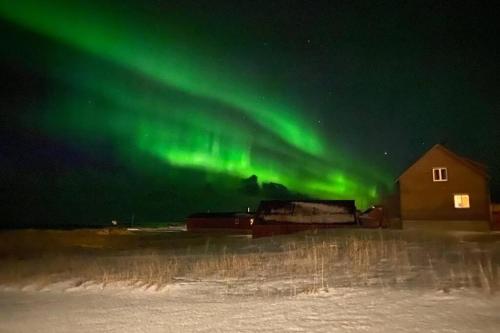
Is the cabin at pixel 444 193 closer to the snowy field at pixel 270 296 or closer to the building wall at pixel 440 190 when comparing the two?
the building wall at pixel 440 190

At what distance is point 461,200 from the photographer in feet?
136

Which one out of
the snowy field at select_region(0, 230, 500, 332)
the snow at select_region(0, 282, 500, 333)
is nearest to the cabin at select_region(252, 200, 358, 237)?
the snowy field at select_region(0, 230, 500, 332)

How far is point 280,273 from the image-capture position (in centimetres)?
1477

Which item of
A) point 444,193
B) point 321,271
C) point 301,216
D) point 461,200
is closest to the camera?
point 321,271

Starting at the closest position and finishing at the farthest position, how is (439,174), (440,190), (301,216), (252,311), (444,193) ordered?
(252,311) → (444,193) → (440,190) → (439,174) → (301,216)

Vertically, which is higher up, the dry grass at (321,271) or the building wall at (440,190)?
the building wall at (440,190)

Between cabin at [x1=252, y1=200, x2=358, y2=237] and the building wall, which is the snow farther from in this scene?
the building wall

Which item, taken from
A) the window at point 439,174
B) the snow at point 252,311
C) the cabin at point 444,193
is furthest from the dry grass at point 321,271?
the window at point 439,174

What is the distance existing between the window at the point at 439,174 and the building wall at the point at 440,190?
247mm

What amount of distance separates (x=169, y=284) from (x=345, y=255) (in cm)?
794

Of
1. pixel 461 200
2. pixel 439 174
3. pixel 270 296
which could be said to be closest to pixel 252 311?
pixel 270 296

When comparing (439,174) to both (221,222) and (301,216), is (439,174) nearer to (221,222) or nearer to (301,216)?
(301,216)

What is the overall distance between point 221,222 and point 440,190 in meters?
33.8

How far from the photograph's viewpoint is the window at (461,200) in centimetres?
4131
